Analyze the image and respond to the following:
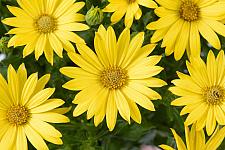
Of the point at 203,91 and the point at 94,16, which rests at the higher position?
the point at 94,16

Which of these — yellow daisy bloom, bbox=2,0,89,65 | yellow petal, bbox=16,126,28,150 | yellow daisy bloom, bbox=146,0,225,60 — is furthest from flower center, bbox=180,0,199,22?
yellow petal, bbox=16,126,28,150

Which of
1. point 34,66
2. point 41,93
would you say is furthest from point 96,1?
point 41,93

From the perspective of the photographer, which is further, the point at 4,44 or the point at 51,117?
the point at 4,44

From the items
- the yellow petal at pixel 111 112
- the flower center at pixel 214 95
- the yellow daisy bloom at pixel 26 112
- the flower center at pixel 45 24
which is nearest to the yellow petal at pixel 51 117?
the yellow daisy bloom at pixel 26 112

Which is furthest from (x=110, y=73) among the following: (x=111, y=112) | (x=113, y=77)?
(x=111, y=112)

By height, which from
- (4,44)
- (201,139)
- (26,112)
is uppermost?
(4,44)

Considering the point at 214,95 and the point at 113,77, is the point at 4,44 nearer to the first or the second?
the point at 113,77
